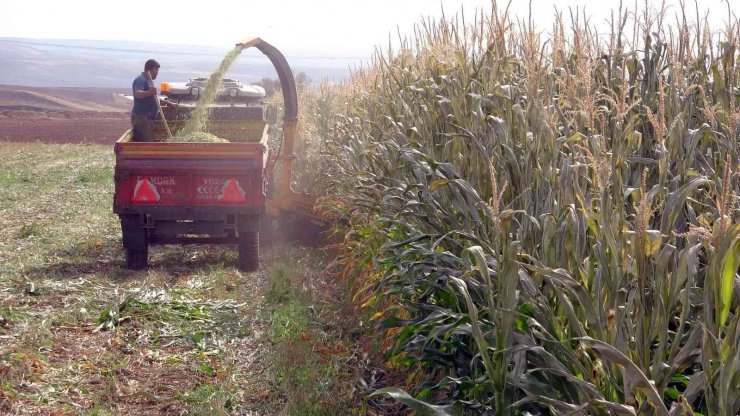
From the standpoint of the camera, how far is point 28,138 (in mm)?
26844

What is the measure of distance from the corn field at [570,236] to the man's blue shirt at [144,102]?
4.86 m

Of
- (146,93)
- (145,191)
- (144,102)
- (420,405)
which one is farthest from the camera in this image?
(144,102)

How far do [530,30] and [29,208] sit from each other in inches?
367

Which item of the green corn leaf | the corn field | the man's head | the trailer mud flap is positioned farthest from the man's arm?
the green corn leaf

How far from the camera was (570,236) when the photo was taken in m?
3.71

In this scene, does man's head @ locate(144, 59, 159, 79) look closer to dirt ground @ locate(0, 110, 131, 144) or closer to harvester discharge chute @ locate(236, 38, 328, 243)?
harvester discharge chute @ locate(236, 38, 328, 243)

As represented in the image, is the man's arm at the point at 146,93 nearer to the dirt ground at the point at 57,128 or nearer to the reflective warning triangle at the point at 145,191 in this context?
the reflective warning triangle at the point at 145,191

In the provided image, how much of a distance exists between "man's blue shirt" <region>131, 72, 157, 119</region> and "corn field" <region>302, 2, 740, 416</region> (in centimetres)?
486

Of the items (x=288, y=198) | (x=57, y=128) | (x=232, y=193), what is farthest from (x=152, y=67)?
(x=57, y=128)

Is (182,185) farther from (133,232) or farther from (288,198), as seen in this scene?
(288,198)

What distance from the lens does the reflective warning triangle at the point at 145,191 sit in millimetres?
9180

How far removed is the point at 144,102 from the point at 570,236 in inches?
324

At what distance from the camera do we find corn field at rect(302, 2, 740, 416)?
2859 millimetres

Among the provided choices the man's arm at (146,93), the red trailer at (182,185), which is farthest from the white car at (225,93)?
the red trailer at (182,185)
